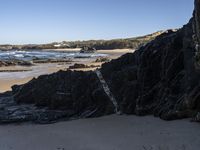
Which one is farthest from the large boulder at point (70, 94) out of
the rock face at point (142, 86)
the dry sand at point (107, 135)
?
the dry sand at point (107, 135)

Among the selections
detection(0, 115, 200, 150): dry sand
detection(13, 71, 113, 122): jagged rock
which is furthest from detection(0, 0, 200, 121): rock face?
detection(0, 115, 200, 150): dry sand

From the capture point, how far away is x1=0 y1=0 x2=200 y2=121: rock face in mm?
11297

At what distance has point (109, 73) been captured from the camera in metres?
14.7

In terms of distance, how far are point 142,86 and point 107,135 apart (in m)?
Answer: 2.76

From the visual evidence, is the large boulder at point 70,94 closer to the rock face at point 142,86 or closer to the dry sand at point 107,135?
the rock face at point 142,86

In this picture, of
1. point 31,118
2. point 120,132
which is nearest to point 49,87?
point 31,118

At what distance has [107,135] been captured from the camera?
10719mm

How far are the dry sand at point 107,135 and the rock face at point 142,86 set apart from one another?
52 cm

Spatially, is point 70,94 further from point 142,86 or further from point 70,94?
point 142,86

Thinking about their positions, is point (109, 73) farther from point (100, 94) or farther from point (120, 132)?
point (120, 132)

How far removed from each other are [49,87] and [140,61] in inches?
166

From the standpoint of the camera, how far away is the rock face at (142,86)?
Result: 11.3 metres

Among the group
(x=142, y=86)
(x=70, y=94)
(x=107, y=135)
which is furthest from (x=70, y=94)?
(x=107, y=135)

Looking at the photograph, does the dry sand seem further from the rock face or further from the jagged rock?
the jagged rock
